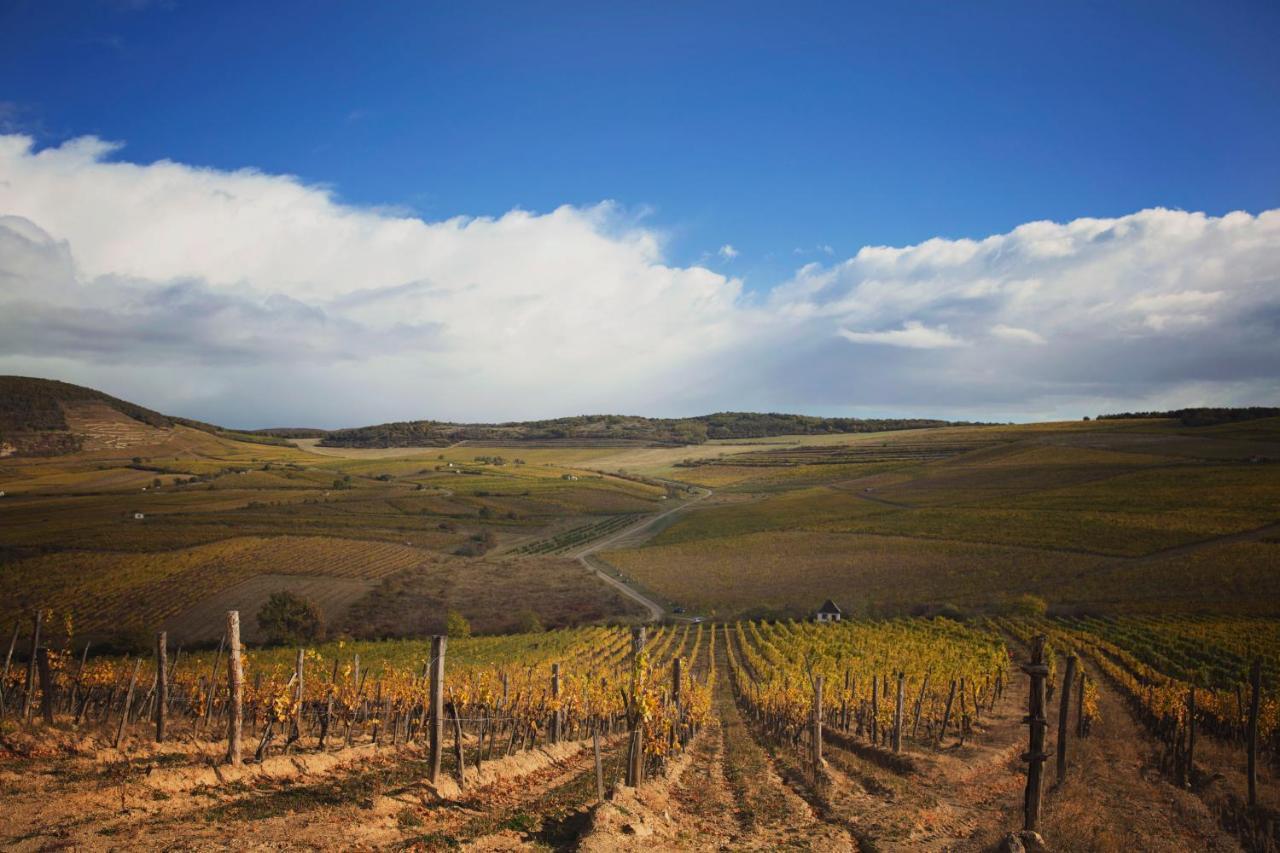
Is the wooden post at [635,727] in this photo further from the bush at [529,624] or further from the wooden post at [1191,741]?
the bush at [529,624]

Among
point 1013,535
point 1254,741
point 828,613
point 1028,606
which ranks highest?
point 1254,741

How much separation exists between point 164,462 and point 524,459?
Answer: 277ft

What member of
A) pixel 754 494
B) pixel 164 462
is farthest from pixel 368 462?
pixel 754 494

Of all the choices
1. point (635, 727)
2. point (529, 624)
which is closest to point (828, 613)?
point (529, 624)

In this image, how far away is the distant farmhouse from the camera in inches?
2589

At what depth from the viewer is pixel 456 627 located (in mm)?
60594

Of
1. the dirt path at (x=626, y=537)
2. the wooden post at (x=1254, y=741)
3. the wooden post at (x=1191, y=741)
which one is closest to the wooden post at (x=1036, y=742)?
the wooden post at (x=1254, y=741)

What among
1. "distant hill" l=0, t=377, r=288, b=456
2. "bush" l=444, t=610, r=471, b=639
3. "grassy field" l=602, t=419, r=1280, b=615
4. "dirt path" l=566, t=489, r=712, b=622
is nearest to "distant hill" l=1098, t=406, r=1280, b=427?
"grassy field" l=602, t=419, r=1280, b=615

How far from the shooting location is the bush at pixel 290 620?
55156mm

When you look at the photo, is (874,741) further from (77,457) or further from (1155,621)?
(77,457)

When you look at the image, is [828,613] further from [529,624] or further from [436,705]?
[436,705]

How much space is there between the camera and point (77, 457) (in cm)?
10525

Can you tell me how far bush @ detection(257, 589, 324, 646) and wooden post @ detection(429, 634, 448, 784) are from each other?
47336 millimetres

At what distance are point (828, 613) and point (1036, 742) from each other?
56.5 m
